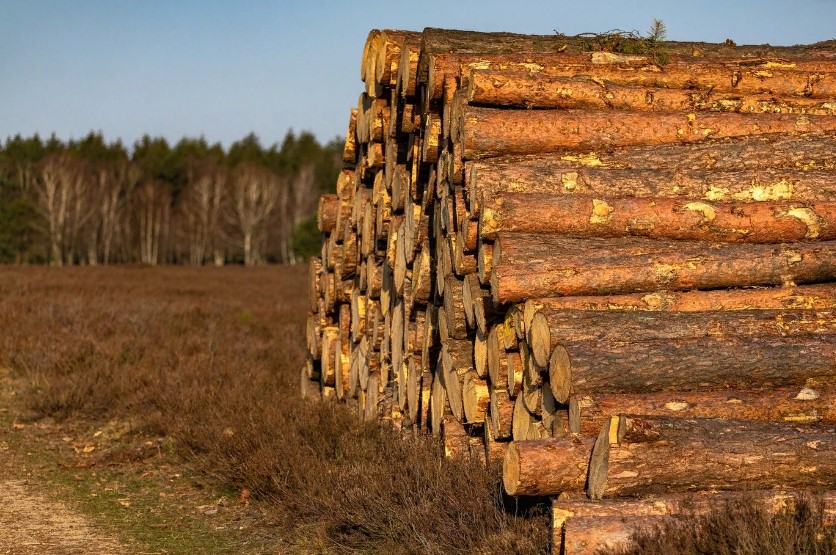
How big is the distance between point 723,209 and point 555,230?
1.09m

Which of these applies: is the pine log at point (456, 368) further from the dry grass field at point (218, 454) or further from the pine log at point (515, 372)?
the pine log at point (515, 372)

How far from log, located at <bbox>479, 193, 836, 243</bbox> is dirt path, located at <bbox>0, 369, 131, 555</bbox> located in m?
3.03

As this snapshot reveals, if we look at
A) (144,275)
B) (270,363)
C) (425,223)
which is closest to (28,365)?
(270,363)

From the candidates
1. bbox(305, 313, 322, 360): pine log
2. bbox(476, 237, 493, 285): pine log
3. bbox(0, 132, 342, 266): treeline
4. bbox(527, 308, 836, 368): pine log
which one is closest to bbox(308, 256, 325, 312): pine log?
bbox(305, 313, 322, 360): pine log

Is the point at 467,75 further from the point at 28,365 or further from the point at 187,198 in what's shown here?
the point at 187,198

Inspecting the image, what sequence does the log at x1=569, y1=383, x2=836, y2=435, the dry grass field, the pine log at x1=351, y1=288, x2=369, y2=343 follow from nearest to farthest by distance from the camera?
the log at x1=569, y1=383, x2=836, y2=435, the dry grass field, the pine log at x1=351, y1=288, x2=369, y2=343

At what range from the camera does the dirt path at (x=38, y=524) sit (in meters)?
5.78

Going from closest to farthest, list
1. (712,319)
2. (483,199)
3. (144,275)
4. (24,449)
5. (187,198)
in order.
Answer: (712,319)
(483,199)
(24,449)
(144,275)
(187,198)

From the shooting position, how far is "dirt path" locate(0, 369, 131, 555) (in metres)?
5.78

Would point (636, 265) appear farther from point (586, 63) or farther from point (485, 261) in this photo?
point (586, 63)

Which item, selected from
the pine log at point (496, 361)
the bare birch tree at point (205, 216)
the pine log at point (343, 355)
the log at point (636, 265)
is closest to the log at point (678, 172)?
the log at point (636, 265)

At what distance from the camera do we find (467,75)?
6949 mm

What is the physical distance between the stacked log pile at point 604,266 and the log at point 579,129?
1cm

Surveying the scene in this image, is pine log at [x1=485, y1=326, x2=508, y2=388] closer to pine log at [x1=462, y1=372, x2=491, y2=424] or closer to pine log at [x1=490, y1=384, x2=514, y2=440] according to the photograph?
pine log at [x1=490, y1=384, x2=514, y2=440]
